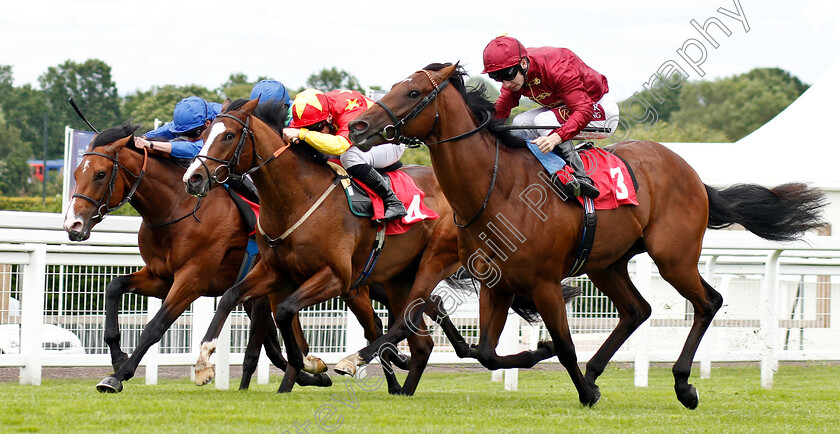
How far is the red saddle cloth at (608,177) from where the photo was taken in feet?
19.1

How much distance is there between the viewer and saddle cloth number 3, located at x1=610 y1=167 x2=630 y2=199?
5879mm

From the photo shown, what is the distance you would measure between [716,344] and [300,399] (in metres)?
4.60

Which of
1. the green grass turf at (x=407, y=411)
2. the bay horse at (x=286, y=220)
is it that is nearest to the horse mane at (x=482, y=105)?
the bay horse at (x=286, y=220)

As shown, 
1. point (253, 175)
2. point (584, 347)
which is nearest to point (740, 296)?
point (584, 347)

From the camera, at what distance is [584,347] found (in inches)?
344

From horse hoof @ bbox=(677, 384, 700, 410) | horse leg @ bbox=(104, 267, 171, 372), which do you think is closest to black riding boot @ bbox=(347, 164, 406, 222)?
horse leg @ bbox=(104, 267, 171, 372)

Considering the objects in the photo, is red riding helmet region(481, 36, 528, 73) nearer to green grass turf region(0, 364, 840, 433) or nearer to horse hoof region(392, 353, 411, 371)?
green grass turf region(0, 364, 840, 433)

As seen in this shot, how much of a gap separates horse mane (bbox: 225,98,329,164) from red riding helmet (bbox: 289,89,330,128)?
9 cm

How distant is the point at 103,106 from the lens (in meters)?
51.1

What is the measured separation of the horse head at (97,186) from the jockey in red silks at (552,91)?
2385 millimetres

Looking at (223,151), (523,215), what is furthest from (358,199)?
(523,215)

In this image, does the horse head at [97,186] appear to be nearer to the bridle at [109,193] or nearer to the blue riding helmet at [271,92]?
the bridle at [109,193]

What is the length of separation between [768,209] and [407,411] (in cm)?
297

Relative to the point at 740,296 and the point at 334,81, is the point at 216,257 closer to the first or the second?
the point at 740,296
